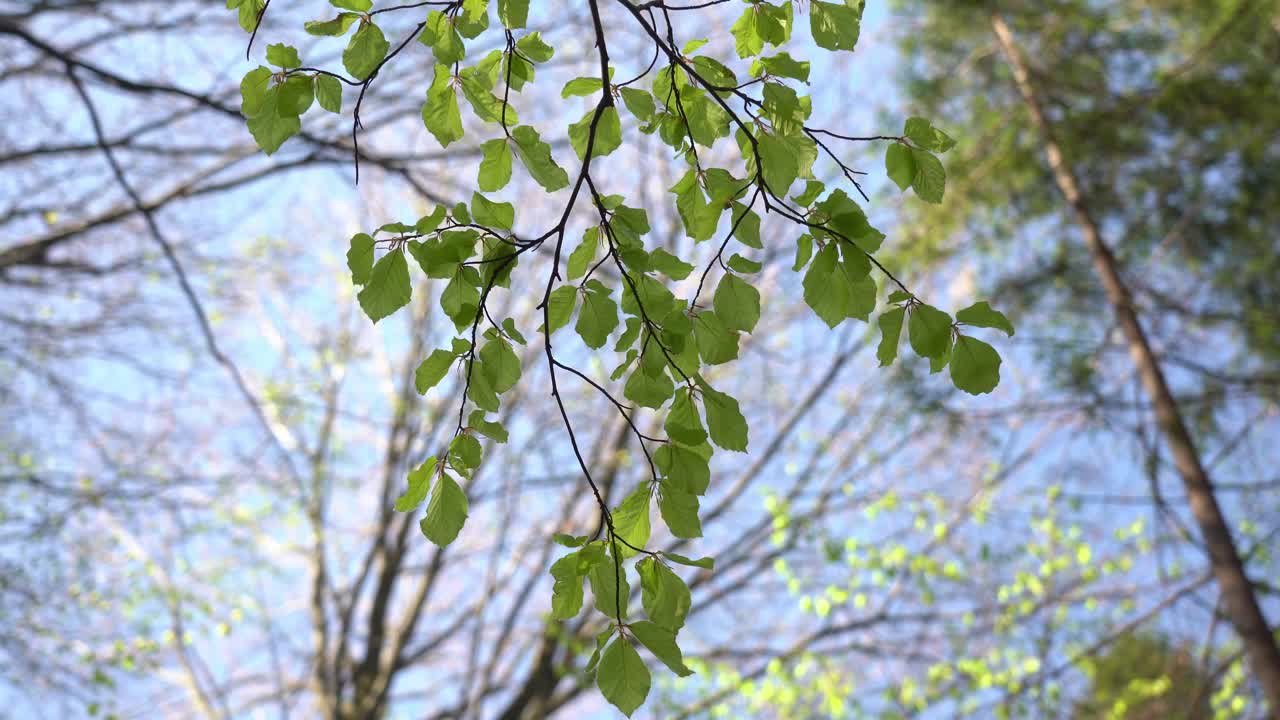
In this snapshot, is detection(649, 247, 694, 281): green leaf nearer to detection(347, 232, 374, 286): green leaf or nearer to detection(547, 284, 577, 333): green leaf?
detection(547, 284, 577, 333): green leaf

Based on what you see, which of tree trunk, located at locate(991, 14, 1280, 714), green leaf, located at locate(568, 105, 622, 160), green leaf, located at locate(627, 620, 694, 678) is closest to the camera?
green leaf, located at locate(627, 620, 694, 678)

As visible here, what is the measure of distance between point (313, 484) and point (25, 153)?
3876 millimetres

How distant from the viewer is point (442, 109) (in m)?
1.28

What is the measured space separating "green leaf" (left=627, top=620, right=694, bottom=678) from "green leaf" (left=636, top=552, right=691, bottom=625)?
0.19 ft

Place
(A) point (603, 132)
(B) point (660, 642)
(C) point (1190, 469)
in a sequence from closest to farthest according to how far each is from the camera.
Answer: (B) point (660, 642) → (A) point (603, 132) → (C) point (1190, 469)

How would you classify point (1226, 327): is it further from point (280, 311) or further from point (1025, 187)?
point (280, 311)

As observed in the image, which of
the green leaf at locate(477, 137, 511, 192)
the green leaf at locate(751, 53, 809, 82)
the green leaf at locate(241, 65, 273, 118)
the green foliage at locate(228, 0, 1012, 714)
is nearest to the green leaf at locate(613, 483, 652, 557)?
the green foliage at locate(228, 0, 1012, 714)

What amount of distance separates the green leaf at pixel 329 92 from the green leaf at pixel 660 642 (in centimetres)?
76

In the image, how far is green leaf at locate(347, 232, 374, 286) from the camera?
3.88 ft

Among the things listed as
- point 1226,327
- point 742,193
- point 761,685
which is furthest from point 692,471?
point 1226,327

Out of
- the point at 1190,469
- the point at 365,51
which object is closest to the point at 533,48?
the point at 365,51

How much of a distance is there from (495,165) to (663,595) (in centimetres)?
62

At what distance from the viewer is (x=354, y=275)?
1.20 meters

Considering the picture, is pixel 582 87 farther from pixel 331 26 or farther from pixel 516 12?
pixel 331 26
